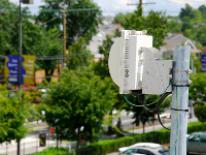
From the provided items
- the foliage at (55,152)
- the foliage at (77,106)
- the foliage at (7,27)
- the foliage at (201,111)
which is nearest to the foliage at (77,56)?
the foliage at (7,27)

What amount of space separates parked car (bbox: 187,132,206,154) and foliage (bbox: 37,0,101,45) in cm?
5117

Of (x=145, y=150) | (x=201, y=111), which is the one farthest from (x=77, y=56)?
(x=145, y=150)

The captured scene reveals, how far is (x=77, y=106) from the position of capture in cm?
2564

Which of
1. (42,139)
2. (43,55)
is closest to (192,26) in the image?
(43,55)

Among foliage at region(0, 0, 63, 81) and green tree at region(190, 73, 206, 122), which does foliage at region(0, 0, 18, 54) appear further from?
green tree at region(190, 73, 206, 122)

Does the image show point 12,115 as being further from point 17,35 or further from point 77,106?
point 17,35

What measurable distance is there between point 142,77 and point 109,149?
2519 centimetres

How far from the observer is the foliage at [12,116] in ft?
75.2

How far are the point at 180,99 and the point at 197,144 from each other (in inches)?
889

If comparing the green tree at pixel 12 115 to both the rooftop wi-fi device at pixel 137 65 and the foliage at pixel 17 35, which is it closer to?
the rooftop wi-fi device at pixel 137 65

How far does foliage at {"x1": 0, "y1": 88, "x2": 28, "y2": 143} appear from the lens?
22.9m

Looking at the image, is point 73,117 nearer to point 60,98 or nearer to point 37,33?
point 60,98

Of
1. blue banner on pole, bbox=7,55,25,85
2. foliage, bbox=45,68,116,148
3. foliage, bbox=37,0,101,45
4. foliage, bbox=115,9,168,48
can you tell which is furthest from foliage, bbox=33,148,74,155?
foliage, bbox=37,0,101,45

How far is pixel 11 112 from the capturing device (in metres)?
23.4
